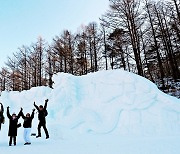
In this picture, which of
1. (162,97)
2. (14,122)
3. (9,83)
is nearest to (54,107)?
(14,122)

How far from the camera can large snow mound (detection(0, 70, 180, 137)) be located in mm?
9688

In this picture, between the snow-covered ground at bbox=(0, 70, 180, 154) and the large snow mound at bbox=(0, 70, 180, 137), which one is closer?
the snow-covered ground at bbox=(0, 70, 180, 154)

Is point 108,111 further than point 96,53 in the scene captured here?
No

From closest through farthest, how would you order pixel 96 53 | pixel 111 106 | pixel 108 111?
1. pixel 108 111
2. pixel 111 106
3. pixel 96 53

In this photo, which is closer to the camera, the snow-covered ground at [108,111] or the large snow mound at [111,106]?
the snow-covered ground at [108,111]

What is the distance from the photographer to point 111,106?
1121 centimetres

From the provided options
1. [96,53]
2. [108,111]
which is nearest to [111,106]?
[108,111]

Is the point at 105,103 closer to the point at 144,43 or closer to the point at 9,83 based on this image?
the point at 144,43

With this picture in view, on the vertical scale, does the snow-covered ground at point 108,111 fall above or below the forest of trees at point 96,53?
below

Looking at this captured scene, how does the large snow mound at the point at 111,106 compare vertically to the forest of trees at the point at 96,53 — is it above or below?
below

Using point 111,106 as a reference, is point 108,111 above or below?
below

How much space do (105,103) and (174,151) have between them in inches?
258

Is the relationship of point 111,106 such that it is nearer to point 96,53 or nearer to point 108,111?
point 108,111

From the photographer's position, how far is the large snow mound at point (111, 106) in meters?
9.69
